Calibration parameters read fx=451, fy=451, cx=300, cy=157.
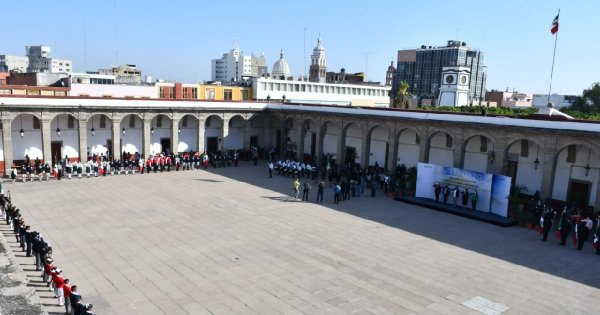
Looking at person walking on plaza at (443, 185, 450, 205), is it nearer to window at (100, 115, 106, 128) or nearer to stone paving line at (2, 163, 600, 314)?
stone paving line at (2, 163, 600, 314)

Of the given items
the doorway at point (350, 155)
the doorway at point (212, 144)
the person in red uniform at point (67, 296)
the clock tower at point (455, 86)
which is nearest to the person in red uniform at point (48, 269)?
the person in red uniform at point (67, 296)

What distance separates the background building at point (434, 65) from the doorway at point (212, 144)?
9536cm

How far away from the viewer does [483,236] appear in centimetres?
1892

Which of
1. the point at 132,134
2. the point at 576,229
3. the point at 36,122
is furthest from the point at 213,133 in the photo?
the point at 576,229

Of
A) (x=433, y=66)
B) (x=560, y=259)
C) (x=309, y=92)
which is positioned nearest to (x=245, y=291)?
(x=560, y=259)

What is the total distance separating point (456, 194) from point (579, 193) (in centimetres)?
619

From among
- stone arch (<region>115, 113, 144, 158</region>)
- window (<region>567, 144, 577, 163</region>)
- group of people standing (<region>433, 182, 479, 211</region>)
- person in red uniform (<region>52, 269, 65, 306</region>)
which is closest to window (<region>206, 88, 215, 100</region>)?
stone arch (<region>115, 113, 144, 158</region>)

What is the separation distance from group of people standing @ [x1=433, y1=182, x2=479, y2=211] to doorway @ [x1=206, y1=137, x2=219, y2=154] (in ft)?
65.2

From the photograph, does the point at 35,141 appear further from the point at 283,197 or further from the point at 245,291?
the point at 245,291

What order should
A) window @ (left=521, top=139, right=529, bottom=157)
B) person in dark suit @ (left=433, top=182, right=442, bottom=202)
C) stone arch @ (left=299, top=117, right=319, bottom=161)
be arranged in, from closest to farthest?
person in dark suit @ (left=433, top=182, right=442, bottom=202) → window @ (left=521, top=139, right=529, bottom=157) → stone arch @ (left=299, top=117, right=319, bottom=161)

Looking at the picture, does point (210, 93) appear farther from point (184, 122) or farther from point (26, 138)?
point (26, 138)

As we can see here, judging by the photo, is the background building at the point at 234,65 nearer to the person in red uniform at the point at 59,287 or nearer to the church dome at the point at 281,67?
the church dome at the point at 281,67

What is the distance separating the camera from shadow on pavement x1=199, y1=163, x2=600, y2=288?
1555cm

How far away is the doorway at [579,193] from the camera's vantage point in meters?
22.7
